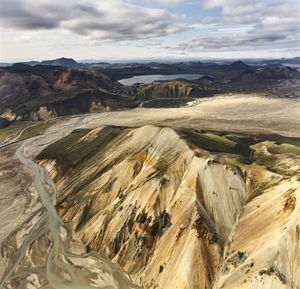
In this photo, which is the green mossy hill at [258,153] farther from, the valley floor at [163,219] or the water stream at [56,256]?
the water stream at [56,256]

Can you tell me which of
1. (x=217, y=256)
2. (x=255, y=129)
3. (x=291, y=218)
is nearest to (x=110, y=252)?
(x=217, y=256)

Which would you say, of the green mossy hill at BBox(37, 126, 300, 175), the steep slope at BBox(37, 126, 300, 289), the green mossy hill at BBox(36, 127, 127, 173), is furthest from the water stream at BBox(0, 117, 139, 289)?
the green mossy hill at BBox(37, 126, 300, 175)

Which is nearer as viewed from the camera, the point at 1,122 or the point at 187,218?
the point at 187,218

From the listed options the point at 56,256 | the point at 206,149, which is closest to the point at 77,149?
the point at 56,256

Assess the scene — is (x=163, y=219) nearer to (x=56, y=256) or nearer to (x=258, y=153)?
(x=56, y=256)

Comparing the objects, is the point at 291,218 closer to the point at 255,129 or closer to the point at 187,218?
the point at 187,218

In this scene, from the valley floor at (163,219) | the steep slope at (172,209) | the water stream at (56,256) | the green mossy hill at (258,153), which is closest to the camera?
the valley floor at (163,219)

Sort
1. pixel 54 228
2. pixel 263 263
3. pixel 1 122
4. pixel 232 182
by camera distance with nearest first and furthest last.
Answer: pixel 263 263 < pixel 232 182 < pixel 54 228 < pixel 1 122

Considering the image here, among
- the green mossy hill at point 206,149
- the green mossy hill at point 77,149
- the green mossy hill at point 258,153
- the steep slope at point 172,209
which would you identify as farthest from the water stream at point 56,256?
the green mossy hill at point 258,153
